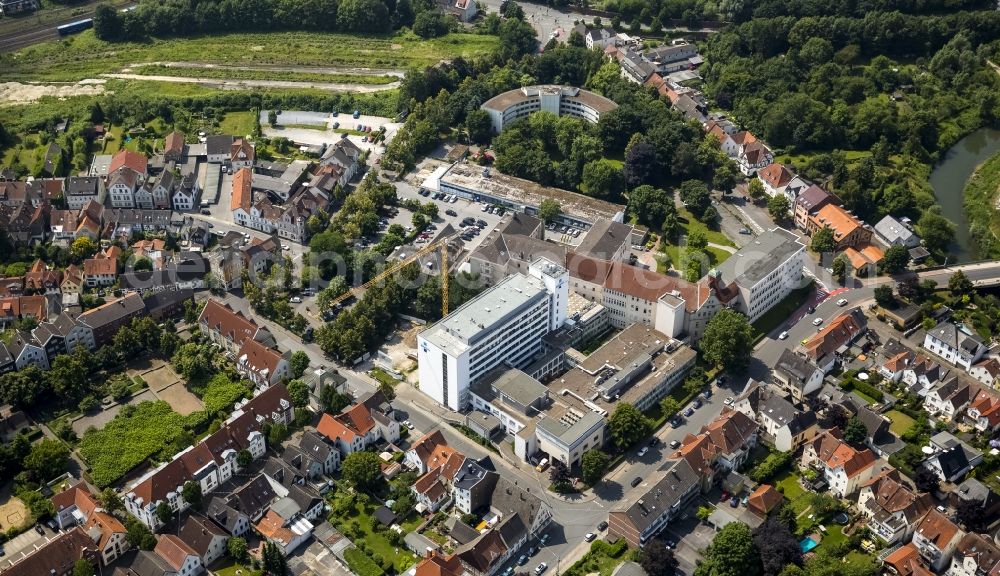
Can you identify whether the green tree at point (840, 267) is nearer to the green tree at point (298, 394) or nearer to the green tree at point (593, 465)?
the green tree at point (593, 465)

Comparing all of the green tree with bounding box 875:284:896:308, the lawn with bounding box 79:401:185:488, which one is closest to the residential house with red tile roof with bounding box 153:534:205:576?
the lawn with bounding box 79:401:185:488

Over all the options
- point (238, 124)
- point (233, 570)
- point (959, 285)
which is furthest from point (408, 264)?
point (959, 285)

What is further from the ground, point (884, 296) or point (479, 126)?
point (479, 126)

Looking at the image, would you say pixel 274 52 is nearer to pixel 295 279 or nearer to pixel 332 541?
pixel 295 279

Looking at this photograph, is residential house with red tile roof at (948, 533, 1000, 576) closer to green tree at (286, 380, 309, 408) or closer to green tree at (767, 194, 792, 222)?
green tree at (767, 194, 792, 222)

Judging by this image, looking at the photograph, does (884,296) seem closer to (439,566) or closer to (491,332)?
(491,332)

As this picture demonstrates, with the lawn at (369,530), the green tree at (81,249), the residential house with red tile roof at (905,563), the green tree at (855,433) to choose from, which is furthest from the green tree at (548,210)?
the residential house with red tile roof at (905,563)
